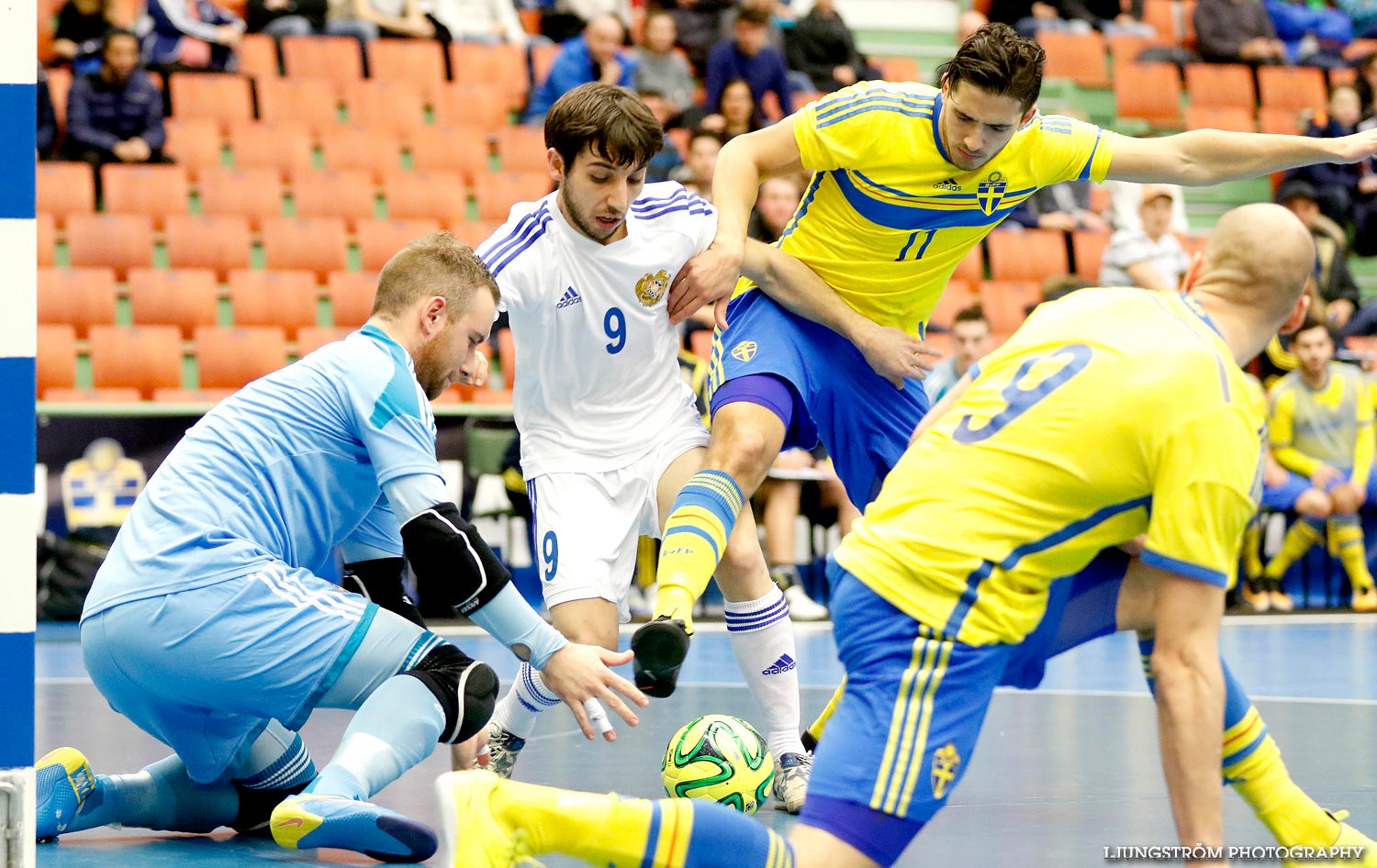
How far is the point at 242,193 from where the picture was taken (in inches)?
461

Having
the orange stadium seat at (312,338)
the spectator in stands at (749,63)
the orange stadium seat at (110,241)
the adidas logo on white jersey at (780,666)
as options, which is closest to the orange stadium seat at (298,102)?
the orange stadium seat at (110,241)

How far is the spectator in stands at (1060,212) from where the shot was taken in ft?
42.1

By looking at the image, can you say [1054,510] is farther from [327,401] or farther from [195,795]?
[195,795]

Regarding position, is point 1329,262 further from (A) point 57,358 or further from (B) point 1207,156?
(A) point 57,358

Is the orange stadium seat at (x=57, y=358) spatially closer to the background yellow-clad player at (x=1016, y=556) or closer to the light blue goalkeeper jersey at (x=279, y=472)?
the light blue goalkeeper jersey at (x=279, y=472)

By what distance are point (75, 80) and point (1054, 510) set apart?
33.4 feet

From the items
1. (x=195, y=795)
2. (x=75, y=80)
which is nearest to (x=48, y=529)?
(x=75, y=80)

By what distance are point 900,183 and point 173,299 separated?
7101mm

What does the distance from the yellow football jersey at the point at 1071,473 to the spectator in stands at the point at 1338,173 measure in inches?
441

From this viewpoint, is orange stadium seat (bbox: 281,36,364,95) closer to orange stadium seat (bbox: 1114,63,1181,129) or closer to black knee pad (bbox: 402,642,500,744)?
orange stadium seat (bbox: 1114,63,1181,129)

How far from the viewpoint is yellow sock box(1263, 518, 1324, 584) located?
10.2 meters

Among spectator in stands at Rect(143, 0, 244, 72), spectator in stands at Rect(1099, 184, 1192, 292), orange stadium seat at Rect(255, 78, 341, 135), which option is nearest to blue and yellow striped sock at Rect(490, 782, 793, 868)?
spectator in stands at Rect(1099, 184, 1192, 292)

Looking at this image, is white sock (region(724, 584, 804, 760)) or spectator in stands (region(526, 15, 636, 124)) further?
spectator in stands (region(526, 15, 636, 124))

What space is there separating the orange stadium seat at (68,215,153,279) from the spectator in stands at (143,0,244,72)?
5.93 ft
